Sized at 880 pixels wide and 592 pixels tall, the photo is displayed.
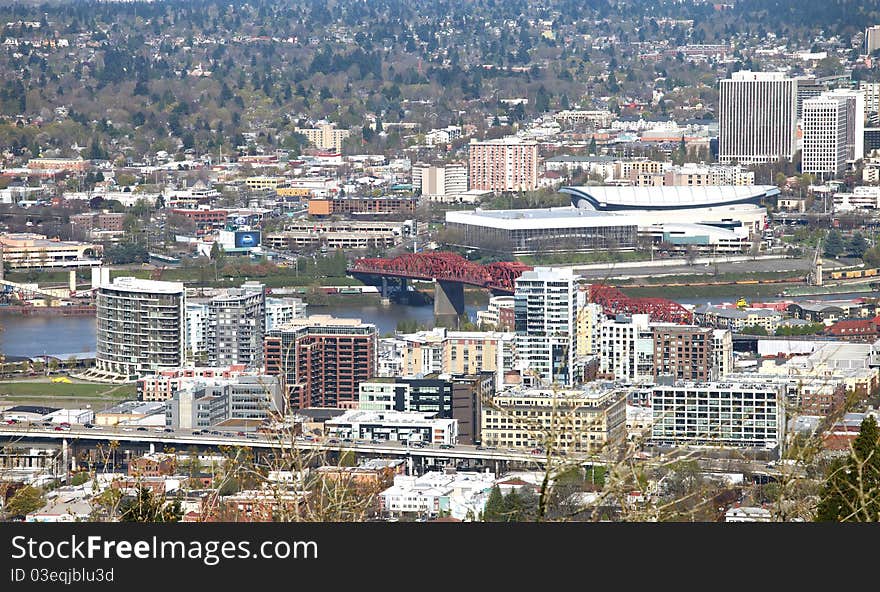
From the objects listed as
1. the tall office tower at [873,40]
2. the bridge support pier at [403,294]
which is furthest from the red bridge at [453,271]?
the tall office tower at [873,40]

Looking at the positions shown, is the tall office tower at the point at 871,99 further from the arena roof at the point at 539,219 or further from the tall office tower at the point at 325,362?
the tall office tower at the point at 325,362

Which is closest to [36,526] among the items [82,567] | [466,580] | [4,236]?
[82,567]

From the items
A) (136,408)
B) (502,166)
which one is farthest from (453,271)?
(502,166)

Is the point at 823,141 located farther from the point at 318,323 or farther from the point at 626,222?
the point at 318,323

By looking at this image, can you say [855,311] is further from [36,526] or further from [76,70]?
[76,70]

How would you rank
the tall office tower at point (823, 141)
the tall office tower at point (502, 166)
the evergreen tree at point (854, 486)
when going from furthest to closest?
the tall office tower at point (823, 141) < the tall office tower at point (502, 166) < the evergreen tree at point (854, 486)

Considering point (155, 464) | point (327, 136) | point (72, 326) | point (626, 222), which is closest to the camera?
point (155, 464)
